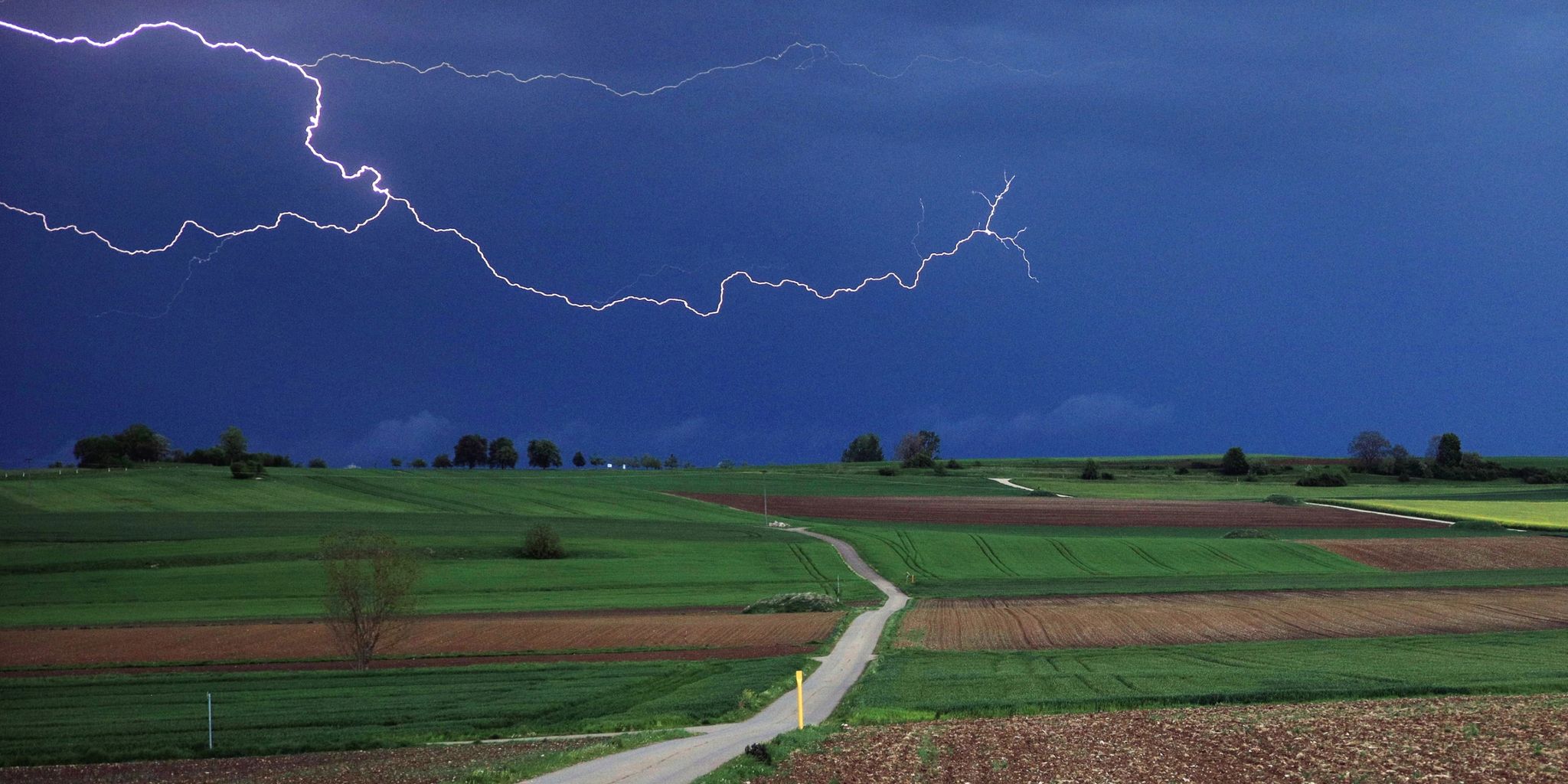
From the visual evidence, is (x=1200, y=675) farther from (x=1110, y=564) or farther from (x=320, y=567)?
(x=320, y=567)

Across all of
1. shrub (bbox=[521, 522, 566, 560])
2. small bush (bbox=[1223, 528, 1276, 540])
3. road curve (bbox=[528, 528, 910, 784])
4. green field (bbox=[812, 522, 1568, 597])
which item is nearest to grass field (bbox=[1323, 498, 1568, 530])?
green field (bbox=[812, 522, 1568, 597])

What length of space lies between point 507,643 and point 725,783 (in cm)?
2468

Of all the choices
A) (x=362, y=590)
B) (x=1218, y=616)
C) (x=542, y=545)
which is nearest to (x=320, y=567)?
(x=542, y=545)

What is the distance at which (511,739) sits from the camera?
23000mm

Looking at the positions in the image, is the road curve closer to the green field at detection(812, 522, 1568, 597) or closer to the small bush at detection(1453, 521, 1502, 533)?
the green field at detection(812, 522, 1568, 597)

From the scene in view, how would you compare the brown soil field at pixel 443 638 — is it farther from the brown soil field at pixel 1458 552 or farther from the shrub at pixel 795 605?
the brown soil field at pixel 1458 552

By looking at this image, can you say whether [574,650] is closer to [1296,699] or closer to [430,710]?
[430,710]

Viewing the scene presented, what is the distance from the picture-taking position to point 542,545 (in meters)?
69.1

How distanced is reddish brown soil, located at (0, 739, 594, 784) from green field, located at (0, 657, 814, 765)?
741 millimetres

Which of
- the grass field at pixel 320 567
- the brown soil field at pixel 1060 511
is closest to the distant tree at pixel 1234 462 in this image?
the brown soil field at pixel 1060 511

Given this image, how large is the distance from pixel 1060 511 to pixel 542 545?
50.3 metres

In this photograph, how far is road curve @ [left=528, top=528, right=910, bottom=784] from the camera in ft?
58.3

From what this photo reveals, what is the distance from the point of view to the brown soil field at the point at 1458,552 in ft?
212

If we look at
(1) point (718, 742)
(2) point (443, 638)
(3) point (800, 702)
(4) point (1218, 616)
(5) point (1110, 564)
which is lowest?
(5) point (1110, 564)
